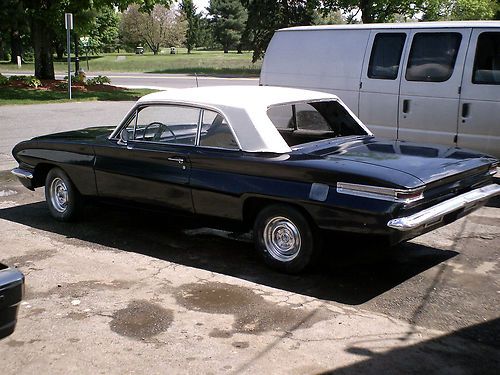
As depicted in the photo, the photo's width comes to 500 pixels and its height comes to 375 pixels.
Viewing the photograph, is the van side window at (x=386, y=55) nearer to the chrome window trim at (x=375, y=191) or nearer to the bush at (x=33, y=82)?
the chrome window trim at (x=375, y=191)

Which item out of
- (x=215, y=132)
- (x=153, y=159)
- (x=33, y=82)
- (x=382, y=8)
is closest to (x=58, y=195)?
(x=153, y=159)

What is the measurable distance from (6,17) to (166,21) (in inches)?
2543

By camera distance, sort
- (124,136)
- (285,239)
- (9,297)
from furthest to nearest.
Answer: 1. (124,136)
2. (285,239)
3. (9,297)

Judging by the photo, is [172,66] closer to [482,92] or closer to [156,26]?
[156,26]

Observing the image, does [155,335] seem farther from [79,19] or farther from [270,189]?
[79,19]

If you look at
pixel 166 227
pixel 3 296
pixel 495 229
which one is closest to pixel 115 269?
pixel 166 227

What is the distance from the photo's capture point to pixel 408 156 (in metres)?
5.23

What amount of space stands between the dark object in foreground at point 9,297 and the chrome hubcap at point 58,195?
356 centimetres

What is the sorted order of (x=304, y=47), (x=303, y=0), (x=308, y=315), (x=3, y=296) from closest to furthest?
1. (x=3, y=296)
2. (x=308, y=315)
3. (x=304, y=47)
4. (x=303, y=0)

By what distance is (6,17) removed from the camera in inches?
1015

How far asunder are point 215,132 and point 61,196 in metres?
2.28

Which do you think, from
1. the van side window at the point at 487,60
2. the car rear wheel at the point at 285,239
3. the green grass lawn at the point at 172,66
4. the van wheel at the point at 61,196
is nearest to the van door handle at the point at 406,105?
the van side window at the point at 487,60

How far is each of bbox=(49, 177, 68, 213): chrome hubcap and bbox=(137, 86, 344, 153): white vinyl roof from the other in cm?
148

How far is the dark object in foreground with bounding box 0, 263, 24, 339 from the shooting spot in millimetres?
3158
